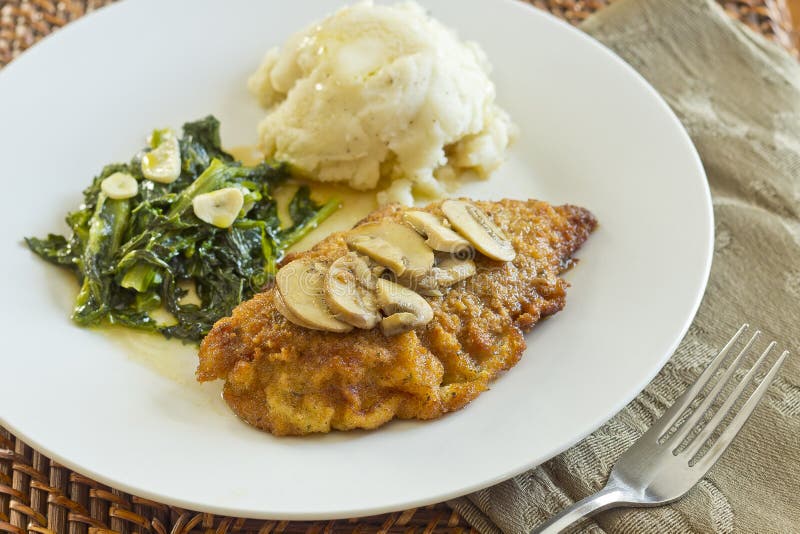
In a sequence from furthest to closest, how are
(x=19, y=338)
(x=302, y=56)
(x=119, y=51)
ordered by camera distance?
(x=119, y=51) → (x=302, y=56) → (x=19, y=338)

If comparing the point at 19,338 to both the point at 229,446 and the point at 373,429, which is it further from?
the point at 373,429

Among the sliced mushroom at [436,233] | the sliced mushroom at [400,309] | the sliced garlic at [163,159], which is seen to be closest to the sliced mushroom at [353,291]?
the sliced mushroom at [400,309]

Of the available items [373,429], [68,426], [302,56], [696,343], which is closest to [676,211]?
[696,343]

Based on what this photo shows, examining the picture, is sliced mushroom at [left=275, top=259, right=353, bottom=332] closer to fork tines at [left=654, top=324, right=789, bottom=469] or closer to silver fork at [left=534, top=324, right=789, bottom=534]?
silver fork at [left=534, top=324, right=789, bottom=534]

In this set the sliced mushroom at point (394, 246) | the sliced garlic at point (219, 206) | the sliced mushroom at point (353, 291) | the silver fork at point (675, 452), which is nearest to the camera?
the silver fork at point (675, 452)

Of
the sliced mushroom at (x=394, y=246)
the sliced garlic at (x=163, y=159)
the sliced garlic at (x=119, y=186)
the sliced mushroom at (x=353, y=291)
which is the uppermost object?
the sliced mushroom at (x=394, y=246)

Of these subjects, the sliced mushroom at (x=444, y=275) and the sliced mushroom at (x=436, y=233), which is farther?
the sliced mushroom at (x=436, y=233)

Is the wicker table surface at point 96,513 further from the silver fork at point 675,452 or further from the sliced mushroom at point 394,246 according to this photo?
the sliced mushroom at point 394,246

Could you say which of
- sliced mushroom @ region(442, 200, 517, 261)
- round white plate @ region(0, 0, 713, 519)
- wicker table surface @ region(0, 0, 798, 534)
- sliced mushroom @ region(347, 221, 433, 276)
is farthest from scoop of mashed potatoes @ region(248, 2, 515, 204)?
wicker table surface @ region(0, 0, 798, 534)
